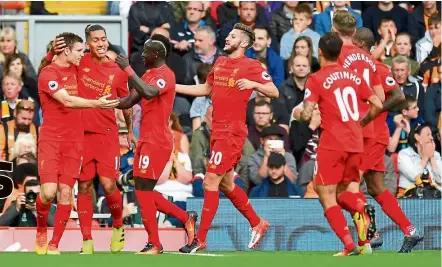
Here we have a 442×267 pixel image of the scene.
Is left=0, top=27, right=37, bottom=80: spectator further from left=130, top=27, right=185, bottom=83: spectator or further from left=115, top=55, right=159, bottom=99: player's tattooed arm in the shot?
left=115, top=55, right=159, bottom=99: player's tattooed arm

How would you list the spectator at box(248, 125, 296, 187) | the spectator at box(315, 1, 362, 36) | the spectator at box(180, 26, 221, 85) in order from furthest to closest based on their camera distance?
1. the spectator at box(315, 1, 362, 36)
2. the spectator at box(180, 26, 221, 85)
3. the spectator at box(248, 125, 296, 187)

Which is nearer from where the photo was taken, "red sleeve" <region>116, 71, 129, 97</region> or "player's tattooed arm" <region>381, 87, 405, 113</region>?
"player's tattooed arm" <region>381, 87, 405, 113</region>

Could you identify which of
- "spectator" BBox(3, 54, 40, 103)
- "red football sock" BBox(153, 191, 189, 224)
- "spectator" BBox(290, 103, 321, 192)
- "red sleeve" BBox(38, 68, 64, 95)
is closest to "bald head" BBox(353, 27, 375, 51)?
"red football sock" BBox(153, 191, 189, 224)

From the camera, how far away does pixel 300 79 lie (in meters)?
22.7

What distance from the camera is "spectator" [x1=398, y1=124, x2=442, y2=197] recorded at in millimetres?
21594

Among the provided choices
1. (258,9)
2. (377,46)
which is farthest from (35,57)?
(377,46)

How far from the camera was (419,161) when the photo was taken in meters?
21.8

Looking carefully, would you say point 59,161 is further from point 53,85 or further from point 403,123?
point 403,123

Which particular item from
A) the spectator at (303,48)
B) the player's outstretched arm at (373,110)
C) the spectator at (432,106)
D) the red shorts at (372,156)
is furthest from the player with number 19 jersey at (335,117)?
the spectator at (432,106)

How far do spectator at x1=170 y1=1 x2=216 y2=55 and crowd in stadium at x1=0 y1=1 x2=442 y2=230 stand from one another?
0.02 metres

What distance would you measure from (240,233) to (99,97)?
328 cm

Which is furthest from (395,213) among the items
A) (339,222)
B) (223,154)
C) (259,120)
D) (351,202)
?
(259,120)

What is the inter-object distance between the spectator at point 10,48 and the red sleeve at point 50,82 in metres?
5.20

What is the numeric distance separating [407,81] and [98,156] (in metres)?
7.30
